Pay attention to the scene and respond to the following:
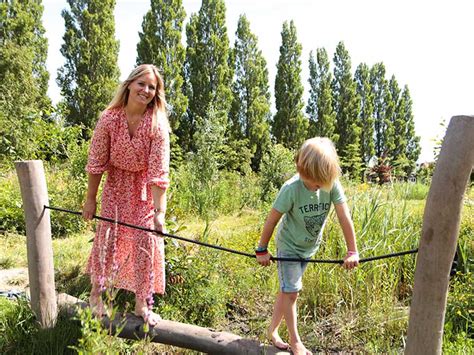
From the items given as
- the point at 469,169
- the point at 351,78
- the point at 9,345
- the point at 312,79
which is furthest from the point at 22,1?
the point at 469,169

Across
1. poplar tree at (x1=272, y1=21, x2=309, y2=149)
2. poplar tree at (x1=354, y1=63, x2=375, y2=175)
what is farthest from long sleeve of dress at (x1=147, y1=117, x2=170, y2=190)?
poplar tree at (x1=354, y1=63, x2=375, y2=175)

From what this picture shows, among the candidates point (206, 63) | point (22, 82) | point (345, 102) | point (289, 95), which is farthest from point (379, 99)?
point (22, 82)

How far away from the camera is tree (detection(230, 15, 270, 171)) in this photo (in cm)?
2077

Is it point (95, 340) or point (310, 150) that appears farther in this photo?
point (310, 150)

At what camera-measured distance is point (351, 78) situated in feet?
90.9

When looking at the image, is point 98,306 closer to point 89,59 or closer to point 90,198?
point 90,198

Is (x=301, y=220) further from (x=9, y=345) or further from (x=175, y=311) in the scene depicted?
(x=9, y=345)

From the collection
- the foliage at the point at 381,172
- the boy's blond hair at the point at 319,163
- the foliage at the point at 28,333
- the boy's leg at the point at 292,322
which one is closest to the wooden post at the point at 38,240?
the foliage at the point at 28,333

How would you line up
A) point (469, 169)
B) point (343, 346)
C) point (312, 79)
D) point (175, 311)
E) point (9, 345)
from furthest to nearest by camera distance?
point (312, 79) → point (175, 311) → point (343, 346) → point (9, 345) → point (469, 169)

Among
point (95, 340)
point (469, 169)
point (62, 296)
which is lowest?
point (62, 296)

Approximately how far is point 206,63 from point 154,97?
18.1m

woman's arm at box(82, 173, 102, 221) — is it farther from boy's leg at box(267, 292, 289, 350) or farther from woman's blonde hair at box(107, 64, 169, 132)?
boy's leg at box(267, 292, 289, 350)

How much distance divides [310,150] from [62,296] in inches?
80.6

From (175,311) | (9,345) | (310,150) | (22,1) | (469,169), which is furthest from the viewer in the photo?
(22,1)
